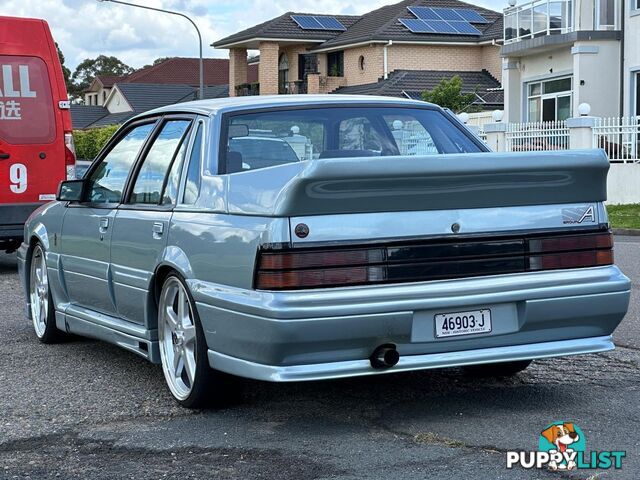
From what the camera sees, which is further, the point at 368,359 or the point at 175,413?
the point at 175,413

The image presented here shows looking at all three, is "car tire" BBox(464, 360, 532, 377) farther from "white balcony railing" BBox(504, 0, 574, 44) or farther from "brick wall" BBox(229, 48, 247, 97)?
"brick wall" BBox(229, 48, 247, 97)

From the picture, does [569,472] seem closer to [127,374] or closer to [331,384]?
[331,384]

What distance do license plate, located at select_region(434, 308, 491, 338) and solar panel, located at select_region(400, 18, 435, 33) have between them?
46.6 metres

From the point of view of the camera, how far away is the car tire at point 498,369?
21.8 feet

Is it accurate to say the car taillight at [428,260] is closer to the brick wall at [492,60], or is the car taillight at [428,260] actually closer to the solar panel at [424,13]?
the brick wall at [492,60]

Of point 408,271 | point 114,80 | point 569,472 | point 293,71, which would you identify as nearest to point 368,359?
point 408,271

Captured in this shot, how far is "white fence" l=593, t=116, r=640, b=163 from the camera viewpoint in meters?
24.3

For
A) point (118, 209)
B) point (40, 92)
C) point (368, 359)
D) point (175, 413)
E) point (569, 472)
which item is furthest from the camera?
point (40, 92)

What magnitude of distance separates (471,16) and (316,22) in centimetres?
742

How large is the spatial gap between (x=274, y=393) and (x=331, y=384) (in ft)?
1.14

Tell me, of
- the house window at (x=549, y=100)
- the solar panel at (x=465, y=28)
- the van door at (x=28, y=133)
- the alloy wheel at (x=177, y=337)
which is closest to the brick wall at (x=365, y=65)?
the solar panel at (x=465, y=28)

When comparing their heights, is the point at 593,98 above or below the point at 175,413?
above

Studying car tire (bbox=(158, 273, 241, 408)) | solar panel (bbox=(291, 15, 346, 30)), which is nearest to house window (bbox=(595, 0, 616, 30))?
solar panel (bbox=(291, 15, 346, 30))

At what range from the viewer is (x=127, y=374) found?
716 centimetres
